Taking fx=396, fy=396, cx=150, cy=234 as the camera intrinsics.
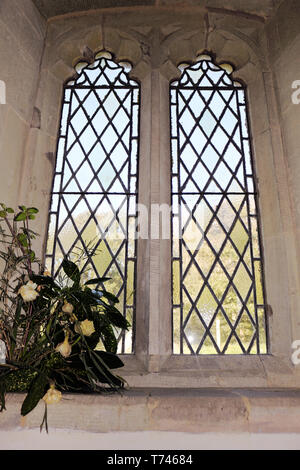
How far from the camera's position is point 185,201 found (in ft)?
8.62

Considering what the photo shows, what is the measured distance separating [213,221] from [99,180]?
821 millimetres

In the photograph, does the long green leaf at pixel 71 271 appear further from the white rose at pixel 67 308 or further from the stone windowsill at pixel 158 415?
the stone windowsill at pixel 158 415

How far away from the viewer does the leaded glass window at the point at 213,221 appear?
90.0 inches

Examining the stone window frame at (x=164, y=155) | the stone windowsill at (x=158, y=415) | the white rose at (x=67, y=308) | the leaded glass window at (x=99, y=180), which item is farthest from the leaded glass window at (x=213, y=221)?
the white rose at (x=67, y=308)

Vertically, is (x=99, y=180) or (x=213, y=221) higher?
(x=99, y=180)

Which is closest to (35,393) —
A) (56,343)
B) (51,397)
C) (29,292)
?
(51,397)

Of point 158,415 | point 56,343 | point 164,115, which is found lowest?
point 158,415

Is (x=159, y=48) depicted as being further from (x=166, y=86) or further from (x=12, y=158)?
(x=12, y=158)

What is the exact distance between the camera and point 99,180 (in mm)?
2709

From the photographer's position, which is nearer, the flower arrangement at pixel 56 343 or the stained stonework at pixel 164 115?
the flower arrangement at pixel 56 343

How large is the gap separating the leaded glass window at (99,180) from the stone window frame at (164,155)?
0.30 feet

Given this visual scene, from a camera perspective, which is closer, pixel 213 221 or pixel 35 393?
pixel 35 393

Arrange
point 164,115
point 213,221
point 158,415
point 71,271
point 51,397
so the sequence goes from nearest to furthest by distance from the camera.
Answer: point 51,397
point 158,415
point 71,271
point 213,221
point 164,115

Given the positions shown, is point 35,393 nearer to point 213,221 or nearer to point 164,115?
point 213,221
